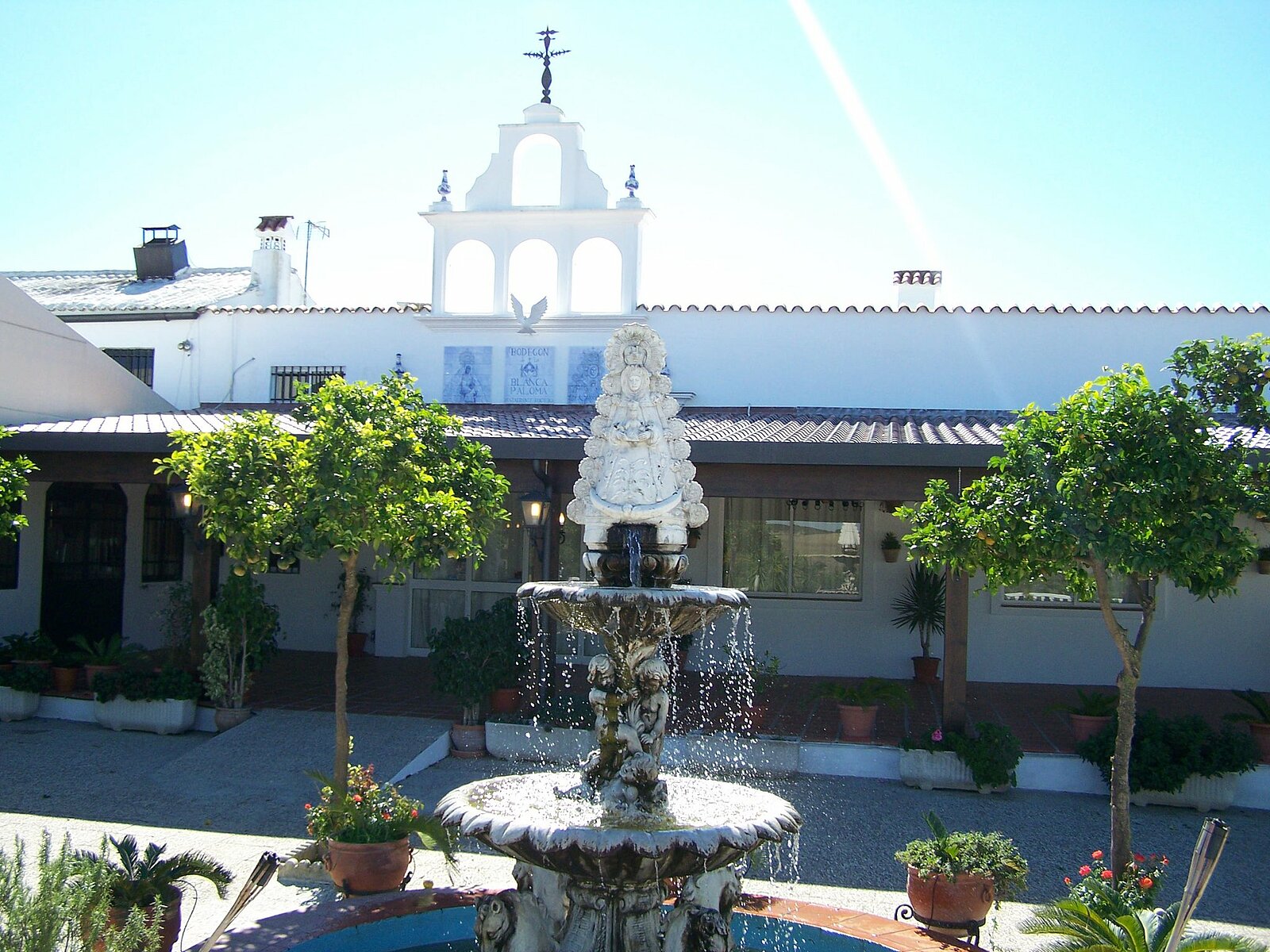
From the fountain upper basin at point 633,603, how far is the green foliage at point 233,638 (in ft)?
20.6

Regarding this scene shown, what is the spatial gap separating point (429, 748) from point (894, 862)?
453cm

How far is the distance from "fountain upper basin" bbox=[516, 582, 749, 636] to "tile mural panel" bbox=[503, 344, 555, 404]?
901 centimetres

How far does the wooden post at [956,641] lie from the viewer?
9.96m

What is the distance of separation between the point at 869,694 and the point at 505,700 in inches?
144

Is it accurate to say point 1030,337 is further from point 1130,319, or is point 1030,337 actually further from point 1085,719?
point 1085,719

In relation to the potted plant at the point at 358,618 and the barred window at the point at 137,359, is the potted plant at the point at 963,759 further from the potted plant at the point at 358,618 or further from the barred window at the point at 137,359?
the barred window at the point at 137,359

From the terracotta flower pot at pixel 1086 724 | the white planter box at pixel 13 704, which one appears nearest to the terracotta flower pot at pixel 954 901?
the terracotta flower pot at pixel 1086 724

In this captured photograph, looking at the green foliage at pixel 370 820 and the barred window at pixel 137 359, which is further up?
the barred window at pixel 137 359

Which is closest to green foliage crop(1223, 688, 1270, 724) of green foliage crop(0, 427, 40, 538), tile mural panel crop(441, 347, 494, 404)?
tile mural panel crop(441, 347, 494, 404)

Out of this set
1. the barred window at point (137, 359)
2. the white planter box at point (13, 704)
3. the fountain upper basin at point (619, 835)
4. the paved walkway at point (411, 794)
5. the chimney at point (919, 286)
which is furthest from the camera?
the barred window at point (137, 359)

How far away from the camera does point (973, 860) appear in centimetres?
605

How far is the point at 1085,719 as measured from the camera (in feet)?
33.9

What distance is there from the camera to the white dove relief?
1480 cm

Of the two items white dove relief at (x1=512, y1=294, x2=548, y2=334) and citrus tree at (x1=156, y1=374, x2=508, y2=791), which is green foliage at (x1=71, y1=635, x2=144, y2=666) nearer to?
citrus tree at (x1=156, y1=374, x2=508, y2=791)
